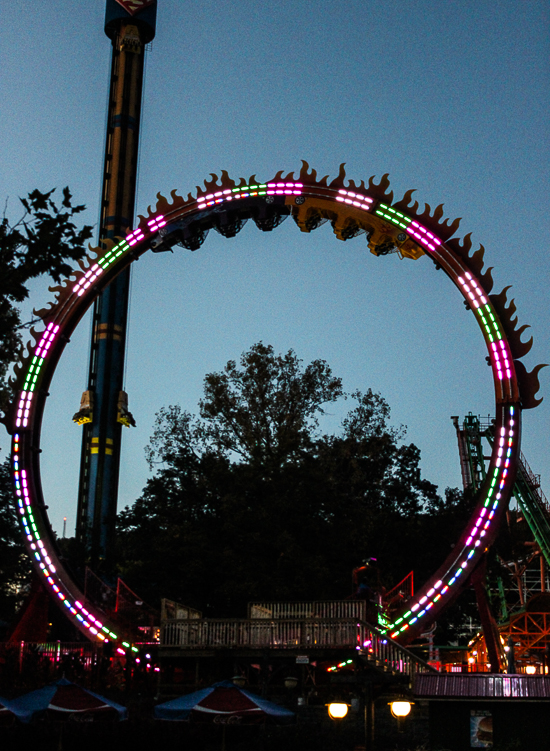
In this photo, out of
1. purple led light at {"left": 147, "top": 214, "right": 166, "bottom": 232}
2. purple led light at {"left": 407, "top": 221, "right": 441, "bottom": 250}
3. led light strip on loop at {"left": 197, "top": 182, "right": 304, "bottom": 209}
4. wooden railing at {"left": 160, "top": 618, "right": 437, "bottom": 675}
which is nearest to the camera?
wooden railing at {"left": 160, "top": 618, "right": 437, "bottom": 675}

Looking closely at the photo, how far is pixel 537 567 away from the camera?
6738 cm

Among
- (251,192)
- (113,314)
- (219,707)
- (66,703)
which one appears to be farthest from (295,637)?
(113,314)

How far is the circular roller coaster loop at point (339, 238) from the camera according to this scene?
2555 cm

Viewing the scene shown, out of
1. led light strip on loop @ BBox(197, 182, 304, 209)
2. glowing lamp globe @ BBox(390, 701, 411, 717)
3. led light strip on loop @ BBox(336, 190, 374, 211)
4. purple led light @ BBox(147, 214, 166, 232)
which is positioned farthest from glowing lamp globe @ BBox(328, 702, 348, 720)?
purple led light @ BBox(147, 214, 166, 232)

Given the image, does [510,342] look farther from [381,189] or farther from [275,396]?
[275,396]

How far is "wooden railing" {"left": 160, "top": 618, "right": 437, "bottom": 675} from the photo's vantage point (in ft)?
76.8

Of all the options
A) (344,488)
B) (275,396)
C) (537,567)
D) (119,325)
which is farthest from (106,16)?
(537,567)

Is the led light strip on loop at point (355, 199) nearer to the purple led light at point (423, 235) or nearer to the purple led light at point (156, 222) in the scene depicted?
the purple led light at point (423, 235)

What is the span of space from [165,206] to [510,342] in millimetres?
11703

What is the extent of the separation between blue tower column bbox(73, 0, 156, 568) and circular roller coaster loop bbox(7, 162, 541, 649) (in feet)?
40.9

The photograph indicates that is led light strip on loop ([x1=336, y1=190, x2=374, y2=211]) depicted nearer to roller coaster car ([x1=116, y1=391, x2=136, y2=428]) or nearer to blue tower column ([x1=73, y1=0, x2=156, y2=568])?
blue tower column ([x1=73, y1=0, x2=156, y2=568])

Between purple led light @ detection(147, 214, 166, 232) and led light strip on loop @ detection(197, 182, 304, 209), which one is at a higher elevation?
led light strip on loop @ detection(197, 182, 304, 209)

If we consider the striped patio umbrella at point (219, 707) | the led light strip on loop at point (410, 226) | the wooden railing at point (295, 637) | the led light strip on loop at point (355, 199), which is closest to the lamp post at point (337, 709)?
the striped patio umbrella at point (219, 707)

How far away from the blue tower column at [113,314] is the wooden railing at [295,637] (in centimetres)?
1539
